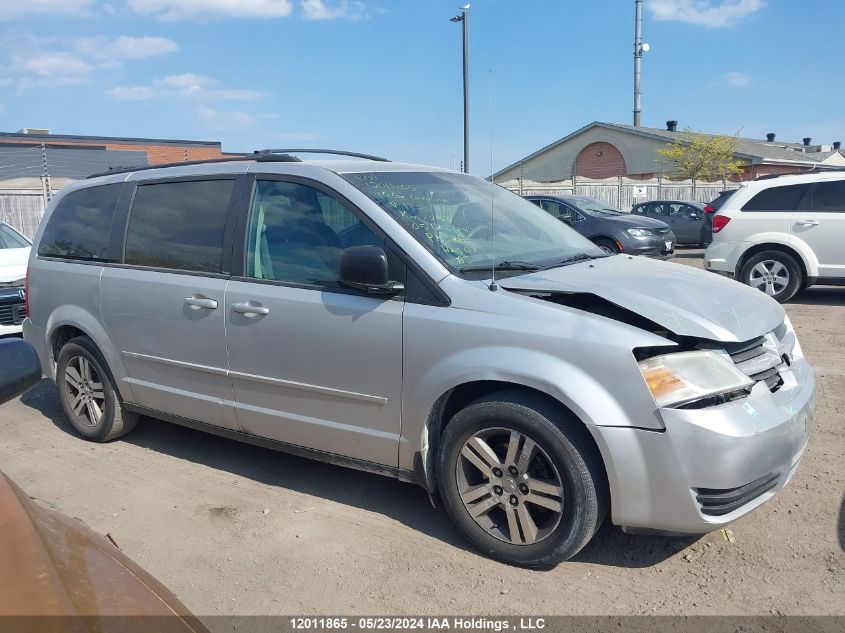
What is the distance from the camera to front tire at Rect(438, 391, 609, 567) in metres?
2.98

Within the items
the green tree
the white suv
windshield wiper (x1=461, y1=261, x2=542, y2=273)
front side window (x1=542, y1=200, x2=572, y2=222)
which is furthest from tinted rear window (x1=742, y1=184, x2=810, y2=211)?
the green tree

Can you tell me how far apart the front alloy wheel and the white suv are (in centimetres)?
773

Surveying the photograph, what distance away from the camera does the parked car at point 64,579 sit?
1.30m

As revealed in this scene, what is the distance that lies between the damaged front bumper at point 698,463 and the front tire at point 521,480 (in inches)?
4.2

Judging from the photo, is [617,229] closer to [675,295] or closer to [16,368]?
[675,295]

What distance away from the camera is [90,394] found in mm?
4984

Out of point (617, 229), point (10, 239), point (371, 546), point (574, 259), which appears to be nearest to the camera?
point (371, 546)

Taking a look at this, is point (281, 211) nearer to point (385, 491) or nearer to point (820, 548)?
point (385, 491)

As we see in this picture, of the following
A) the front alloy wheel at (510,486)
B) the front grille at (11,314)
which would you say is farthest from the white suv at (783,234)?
the front grille at (11,314)

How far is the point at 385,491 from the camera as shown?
410cm

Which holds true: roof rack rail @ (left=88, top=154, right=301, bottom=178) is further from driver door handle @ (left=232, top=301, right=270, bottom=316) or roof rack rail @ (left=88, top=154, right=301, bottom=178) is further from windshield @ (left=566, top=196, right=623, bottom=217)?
windshield @ (left=566, top=196, right=623, bottom=217)

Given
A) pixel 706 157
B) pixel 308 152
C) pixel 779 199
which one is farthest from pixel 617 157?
pixel 308 152

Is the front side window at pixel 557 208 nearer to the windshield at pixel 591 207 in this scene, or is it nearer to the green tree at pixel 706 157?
the windshield at pixel 591 207

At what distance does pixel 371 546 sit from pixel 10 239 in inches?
299
